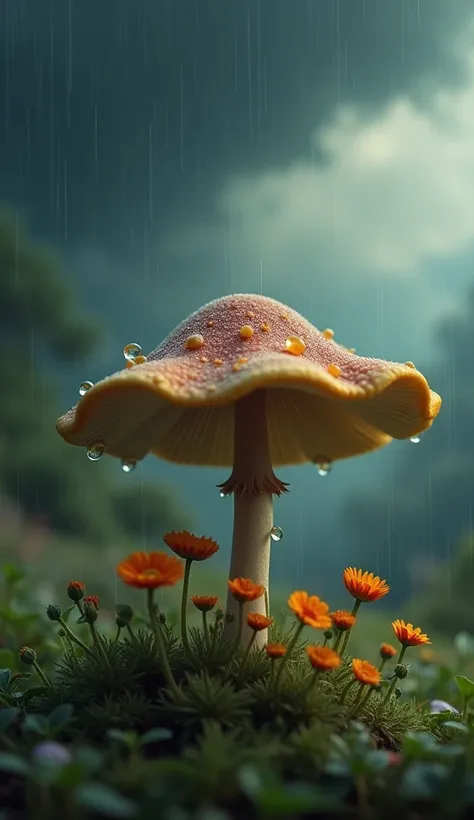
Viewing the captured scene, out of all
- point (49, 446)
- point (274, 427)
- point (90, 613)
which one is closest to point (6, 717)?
point (90, 613)

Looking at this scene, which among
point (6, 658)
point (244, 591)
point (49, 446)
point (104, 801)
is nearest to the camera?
point (104, 801)

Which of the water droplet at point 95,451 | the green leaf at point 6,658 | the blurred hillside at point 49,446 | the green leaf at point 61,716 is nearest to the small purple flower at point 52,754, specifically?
the green leaf at point 61,716

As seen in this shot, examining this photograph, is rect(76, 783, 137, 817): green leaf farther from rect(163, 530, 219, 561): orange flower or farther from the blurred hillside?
the blurred hillside

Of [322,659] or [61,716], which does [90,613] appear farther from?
[322,659]

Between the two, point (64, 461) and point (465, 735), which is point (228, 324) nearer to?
point (465, 735)

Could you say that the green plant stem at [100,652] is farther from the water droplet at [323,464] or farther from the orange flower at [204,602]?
the water droplet at [323,464]

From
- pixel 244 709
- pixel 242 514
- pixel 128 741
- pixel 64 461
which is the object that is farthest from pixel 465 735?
pixel 64 461
